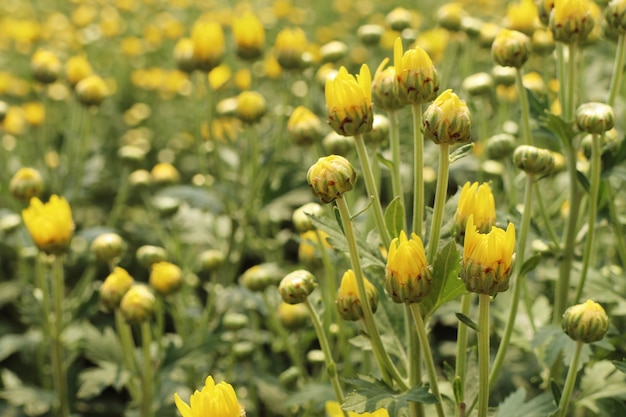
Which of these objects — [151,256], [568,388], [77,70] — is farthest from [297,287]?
[77,70]

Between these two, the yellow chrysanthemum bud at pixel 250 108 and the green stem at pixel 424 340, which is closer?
the green stem at pixel 424 340

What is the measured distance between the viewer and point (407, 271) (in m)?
1.05

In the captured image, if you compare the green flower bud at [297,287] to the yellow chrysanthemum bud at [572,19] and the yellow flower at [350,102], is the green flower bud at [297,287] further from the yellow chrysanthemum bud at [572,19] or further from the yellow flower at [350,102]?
the yellow chrysanthemum bud at [572,19]

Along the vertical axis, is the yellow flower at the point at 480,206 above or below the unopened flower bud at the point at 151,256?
above

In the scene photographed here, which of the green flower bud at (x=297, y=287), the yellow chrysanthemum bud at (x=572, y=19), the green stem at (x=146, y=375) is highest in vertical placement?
the yellow chrysanthemum bud at (x=572, y=19)

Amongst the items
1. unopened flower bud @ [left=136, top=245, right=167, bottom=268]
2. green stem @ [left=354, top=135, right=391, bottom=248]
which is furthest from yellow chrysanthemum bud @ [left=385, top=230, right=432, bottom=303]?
unopened flower bud @ [left=136, top=245, right=167, bottom=268]

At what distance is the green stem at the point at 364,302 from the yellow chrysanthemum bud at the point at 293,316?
25.4 inches

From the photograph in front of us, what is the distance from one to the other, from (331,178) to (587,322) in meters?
0.47

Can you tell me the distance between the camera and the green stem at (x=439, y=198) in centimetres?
110

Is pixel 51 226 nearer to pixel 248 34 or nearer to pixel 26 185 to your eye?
pixel 26 185

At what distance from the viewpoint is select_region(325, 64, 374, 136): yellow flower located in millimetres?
1153

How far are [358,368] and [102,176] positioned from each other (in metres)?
1.55

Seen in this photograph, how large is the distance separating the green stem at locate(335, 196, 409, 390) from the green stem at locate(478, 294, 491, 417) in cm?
14

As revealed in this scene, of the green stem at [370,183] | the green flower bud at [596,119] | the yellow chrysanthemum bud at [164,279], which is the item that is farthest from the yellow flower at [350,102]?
the yellow chrysanthemum bud at [164,279]
